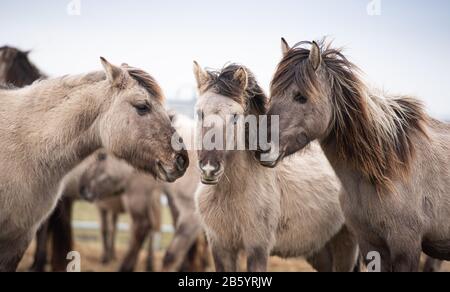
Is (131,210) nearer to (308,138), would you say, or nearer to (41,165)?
(41,165)

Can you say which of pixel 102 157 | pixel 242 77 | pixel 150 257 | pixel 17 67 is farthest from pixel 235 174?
pixel 150 257

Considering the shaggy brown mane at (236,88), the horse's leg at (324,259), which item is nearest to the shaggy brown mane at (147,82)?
the shaggy brown mane at (236,88)

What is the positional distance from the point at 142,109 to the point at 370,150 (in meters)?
2.09

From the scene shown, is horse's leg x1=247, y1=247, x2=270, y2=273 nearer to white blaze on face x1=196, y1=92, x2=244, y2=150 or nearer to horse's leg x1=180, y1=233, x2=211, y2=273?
white blaze on face x1=196, y1=92, x2=244, y2=150

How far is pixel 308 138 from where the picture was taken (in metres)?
5.02

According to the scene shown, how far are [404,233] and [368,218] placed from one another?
12.7 inches

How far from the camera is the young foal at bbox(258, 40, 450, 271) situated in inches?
195

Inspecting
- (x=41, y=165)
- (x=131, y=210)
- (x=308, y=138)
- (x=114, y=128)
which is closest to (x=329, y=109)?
(x=308, y=138)

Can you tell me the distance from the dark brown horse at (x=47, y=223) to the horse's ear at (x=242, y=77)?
394 centimetres

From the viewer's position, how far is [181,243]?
9.33 m

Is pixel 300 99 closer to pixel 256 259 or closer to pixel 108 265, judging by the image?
pixel 256 259

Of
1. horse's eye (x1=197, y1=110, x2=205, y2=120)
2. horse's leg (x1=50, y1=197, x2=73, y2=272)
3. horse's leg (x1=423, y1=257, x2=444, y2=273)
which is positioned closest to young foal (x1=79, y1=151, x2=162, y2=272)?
horse's leg (x1=50, y1=197, x2=73, y2=272)

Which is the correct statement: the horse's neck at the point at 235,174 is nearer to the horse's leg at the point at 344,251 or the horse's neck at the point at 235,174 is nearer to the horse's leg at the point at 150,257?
the horse's leg at the point at 344,251

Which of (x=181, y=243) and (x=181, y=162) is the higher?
(x=181, y=162)
